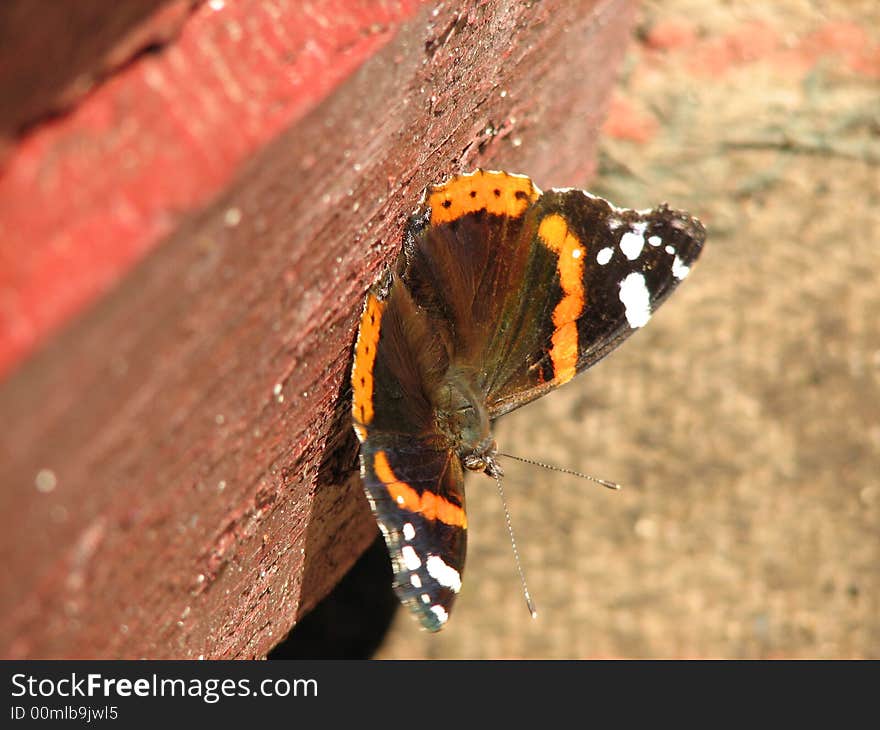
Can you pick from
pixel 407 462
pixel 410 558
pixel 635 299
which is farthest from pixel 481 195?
pixel 410 558

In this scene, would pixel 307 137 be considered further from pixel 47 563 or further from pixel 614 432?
pixel 614 432

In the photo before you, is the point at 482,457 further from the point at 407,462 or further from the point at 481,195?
the point at 481,195

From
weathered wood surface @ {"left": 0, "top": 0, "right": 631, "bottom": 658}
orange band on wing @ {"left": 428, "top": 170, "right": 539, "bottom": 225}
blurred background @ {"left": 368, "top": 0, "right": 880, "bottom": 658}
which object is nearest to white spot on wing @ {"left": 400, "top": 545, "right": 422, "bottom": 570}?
weathered wood surface @ {"left": 0, "top": 0, "right": 631, "bottom": 658}

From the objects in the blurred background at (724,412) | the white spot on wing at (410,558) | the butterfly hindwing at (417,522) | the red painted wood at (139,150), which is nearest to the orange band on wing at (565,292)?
the butterfly hindwing at (417,522)

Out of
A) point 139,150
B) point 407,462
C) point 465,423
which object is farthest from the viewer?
point 465,423

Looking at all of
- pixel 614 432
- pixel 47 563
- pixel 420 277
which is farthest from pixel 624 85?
pixel 47 563

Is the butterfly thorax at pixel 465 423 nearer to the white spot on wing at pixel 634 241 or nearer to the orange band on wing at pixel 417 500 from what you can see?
the orange band on wing at pixel 417 500

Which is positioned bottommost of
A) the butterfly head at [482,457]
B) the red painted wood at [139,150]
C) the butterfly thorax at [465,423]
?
the butterfly head at [482,457]
